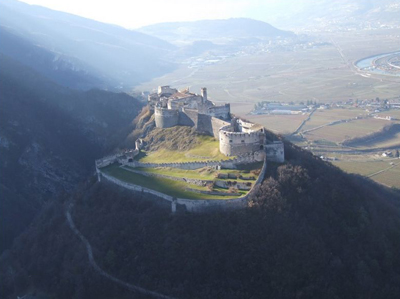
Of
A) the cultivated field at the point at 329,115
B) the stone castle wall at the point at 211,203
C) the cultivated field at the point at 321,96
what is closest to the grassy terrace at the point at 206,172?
the stone castle wall at the point at 211,203

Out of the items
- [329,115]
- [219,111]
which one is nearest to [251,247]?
[219,111]

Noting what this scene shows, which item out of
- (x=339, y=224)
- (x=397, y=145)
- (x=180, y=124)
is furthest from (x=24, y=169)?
(x=397, y=145)

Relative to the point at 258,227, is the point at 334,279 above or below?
below

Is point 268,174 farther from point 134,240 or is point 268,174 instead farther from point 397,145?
point 397,145

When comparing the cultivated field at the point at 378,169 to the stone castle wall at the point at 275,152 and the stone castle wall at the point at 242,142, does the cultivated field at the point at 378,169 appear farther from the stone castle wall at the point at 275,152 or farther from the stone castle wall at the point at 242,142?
the stone castle wall at the point at 242,142

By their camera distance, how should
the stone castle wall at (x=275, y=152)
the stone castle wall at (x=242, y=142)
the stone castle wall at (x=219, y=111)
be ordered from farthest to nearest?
1. the stone castle wall at (x=219, y=111)
2. the stone castle wall at (x=242, y=142)
3. the stone castle wall at (x=275, y=152)

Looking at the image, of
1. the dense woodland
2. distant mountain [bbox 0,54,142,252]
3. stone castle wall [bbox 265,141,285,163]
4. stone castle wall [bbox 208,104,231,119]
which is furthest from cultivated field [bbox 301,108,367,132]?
the dense woodland

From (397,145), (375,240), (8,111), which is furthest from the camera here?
(397,145)
